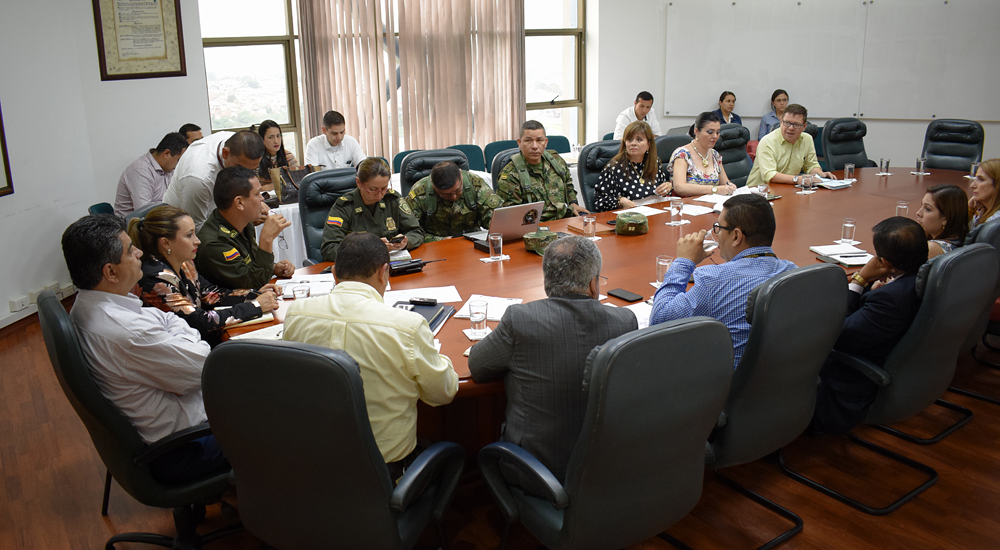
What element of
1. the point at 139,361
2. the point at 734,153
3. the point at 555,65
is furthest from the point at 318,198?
the point at 555,65

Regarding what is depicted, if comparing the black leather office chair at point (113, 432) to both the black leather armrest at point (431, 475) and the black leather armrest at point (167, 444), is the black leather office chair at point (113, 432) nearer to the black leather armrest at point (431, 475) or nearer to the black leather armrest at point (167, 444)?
the black leather armrest at point (167, 444)

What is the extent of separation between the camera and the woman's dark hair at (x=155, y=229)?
107 inches

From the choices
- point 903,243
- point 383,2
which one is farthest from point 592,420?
point 383,2

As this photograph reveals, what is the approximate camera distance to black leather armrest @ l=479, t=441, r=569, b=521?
6.01 feet

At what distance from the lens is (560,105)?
8859 millimetres

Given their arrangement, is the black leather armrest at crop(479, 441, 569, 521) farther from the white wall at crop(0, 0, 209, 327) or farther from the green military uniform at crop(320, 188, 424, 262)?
the white wall at crop(0, 0, 209, 327)

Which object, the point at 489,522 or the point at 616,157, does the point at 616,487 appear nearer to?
the point at 489,522

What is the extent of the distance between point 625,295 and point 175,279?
1.75m

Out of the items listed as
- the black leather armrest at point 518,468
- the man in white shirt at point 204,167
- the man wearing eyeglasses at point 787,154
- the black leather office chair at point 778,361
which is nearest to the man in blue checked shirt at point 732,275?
the black leather office chair at point 778,361

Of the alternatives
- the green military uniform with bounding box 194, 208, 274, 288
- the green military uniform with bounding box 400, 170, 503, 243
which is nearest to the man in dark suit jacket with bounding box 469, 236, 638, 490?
the green military uniform with bounding box 194, 208, 274, 288

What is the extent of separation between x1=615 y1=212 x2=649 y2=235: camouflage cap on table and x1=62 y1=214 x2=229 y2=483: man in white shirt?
238cm

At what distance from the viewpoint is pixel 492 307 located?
9.21 feet

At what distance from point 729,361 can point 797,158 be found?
4499 mm

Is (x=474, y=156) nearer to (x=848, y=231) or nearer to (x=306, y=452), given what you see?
(x=848, y=231)
